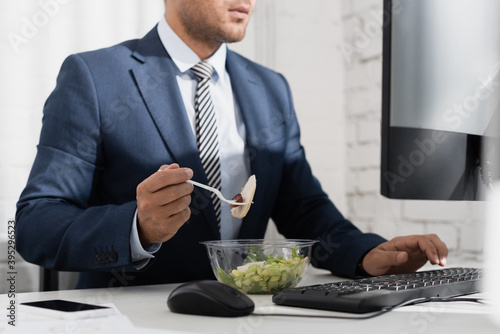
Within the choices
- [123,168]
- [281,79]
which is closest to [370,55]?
[281,79]

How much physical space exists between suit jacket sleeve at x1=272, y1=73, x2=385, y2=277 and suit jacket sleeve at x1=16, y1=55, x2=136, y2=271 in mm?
447

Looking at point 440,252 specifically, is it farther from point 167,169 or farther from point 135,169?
point 135,169

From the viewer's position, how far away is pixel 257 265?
2.82ft

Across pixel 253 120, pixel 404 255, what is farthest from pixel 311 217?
pixel 404 255

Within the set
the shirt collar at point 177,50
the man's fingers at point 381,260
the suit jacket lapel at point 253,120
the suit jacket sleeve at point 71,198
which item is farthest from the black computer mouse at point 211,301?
the shirt collar at point 177,50

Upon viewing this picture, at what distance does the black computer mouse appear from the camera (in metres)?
0.67

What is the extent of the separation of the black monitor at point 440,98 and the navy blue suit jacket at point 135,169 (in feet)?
1.00

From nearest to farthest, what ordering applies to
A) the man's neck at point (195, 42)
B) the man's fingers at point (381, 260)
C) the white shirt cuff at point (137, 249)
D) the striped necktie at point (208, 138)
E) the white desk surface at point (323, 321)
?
1. the white desk surface at point (323, 321)
2. the white shirt cuff at point (137, 249)
3. the man's fingers at point (381, 260)
4. the striped necktie at point (208, 138)
5. the man's neck at point (195, 42)

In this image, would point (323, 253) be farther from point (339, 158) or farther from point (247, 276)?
point (339, 158)

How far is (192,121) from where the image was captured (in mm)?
1387

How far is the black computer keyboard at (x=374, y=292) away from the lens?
0.70 meters

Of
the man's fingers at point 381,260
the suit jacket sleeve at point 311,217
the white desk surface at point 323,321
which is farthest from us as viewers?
the suit jacket sleeve at point 311,217

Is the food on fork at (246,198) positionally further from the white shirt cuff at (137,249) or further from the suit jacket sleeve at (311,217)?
the suit jacket sleeve at (311,217)

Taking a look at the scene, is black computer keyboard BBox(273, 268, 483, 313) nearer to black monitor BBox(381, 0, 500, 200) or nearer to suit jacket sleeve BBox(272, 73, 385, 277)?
black monitor BBox(381, 0, 500, 200)
